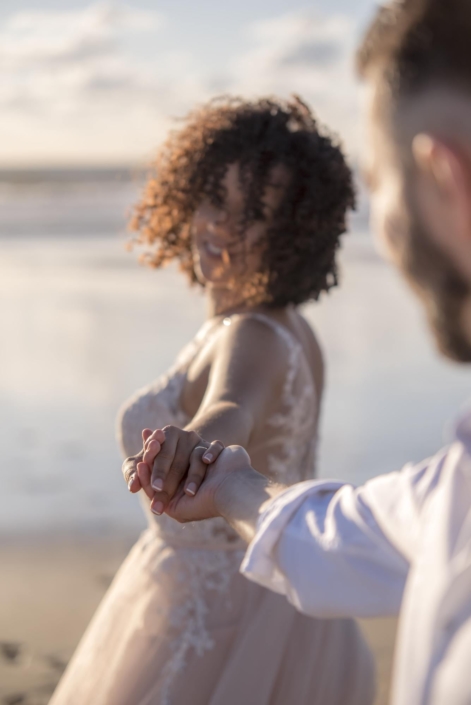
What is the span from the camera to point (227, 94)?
118 inches

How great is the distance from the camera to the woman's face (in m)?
2.71

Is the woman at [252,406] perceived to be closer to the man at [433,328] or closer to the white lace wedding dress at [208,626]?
the white lace wedding dress at [208,626]

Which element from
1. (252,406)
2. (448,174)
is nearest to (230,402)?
(252,406)

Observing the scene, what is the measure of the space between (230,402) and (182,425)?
42cm

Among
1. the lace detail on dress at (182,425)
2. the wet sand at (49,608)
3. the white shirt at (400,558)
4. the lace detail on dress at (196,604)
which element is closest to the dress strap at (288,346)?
the lace detail on dress at (182,425)

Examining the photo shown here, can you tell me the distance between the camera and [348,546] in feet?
4.62

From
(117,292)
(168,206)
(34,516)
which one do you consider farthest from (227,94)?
(117,292)

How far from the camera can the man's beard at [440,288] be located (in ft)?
3.78

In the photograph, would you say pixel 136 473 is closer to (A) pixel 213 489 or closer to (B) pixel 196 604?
(A) pixel 213 489

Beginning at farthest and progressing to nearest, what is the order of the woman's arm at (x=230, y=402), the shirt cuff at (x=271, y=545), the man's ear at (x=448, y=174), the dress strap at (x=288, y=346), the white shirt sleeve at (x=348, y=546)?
the dress strap at (x=288, y=346)
the woman's arm at (x=230, y=402)
the shirt cuff at (x=271, y=545)
the white shirt sleeve at (x=348, y=546)
the man's ear at (x=448, y=174)

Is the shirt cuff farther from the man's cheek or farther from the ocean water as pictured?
the ocean water

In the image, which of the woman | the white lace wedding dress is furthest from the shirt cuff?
the white lace wedding dress

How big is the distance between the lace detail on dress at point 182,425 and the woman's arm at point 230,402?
7 cm

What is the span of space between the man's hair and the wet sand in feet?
10.6
